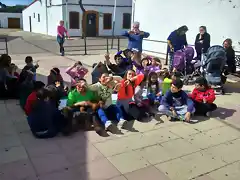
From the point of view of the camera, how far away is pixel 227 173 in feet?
11.3

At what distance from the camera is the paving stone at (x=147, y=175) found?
10.8 feet

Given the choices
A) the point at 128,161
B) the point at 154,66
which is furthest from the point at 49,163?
A: the point at 154,66

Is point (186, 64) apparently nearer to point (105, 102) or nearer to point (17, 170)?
point (105, 102)

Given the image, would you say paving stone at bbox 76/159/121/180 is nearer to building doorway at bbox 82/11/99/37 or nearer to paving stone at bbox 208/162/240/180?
paving stone at bbox 208/162/240/180

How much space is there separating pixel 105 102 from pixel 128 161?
4.85ft

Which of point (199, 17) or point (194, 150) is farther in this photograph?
point (199, 17)

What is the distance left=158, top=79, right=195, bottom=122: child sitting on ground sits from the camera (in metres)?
5.02

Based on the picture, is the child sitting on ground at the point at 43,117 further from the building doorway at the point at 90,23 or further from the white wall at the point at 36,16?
the white wall at the point at 36,16

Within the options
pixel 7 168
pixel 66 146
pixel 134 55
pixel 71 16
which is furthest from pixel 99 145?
pixel 71 16

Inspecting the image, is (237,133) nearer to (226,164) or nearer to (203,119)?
(203,119)

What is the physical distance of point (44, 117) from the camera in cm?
421

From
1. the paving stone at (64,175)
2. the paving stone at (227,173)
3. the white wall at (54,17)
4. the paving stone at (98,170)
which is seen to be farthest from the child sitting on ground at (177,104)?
the white wall at (54,17)

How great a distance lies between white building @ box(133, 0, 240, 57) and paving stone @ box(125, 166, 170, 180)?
721 cm

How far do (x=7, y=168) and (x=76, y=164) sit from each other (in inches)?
33.0
